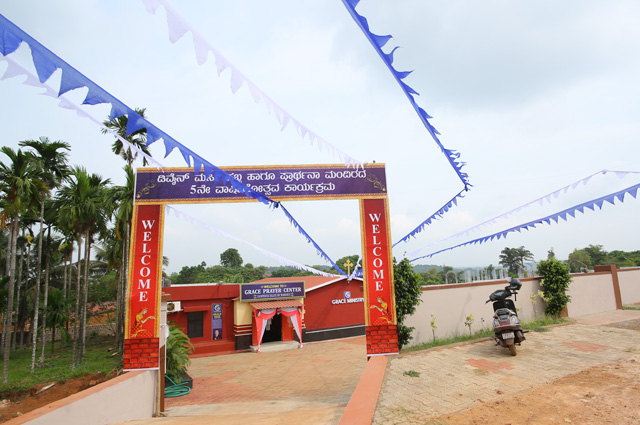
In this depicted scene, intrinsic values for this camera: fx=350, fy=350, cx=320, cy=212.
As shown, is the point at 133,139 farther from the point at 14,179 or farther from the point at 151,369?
the point at 151,369

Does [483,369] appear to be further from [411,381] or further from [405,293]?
[405,293]

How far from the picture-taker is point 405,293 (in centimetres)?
866

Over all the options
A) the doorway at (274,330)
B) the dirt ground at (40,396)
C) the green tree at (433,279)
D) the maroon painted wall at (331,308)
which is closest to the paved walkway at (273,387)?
the maroon painted wall at (331,308)

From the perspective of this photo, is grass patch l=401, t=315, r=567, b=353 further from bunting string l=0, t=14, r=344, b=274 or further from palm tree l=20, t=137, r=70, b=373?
palm tree l=20, t=137, r=70, b=373

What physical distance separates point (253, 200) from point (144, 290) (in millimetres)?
3076

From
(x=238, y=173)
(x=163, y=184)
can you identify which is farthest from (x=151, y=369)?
(x=238, y=173)

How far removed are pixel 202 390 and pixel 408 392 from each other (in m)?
7.37

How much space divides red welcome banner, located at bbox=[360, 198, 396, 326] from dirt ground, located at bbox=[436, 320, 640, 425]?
10.9 feet

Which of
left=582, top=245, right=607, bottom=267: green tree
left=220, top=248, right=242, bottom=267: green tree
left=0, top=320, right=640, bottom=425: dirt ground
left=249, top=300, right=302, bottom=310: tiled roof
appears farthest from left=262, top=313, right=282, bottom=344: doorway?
left=220, top=248, right=242, bottom=267: green tree

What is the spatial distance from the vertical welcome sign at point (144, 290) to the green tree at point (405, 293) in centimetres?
554

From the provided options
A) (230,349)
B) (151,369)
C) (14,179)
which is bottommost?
(230,349)

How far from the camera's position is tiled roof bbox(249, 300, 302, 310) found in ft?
54.7

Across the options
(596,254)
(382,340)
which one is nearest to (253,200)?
(382,340)

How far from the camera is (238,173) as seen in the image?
8289 mm
